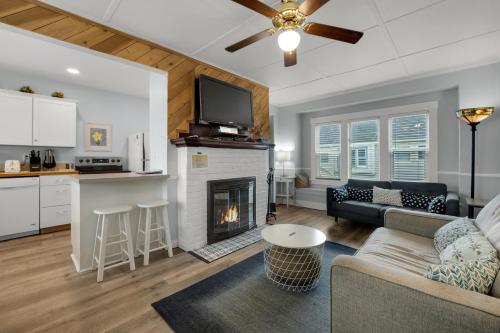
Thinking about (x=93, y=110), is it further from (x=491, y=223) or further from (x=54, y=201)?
(x=491, y=223)

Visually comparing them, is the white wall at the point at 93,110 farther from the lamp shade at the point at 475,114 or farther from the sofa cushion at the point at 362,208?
the lamp shade at the point at 475,114

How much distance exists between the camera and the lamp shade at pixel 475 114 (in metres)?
2.94

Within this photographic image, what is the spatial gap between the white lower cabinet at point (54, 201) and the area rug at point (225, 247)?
248 centimetres

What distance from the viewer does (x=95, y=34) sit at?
2.28 metres

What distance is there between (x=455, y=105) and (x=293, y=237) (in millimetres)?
3863

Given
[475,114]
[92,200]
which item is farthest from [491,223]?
[92,200]

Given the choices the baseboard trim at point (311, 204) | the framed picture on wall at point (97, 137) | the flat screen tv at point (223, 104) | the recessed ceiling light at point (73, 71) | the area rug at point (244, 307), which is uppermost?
the recessed ceiling light at point (73, 71)

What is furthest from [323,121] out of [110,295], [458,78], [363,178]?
[110,295]

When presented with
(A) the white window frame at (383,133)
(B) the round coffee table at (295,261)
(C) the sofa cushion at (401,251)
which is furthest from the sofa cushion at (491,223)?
(A) the white window frame at (383,133)

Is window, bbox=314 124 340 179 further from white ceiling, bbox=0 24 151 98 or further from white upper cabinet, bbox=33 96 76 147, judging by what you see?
white upper cabinet, bbox=33 96 76 147

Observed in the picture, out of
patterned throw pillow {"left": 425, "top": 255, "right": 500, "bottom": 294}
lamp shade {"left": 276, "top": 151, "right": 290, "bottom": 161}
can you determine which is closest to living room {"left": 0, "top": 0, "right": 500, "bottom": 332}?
patterned throw pillow {"left": 425, "top": 255, "right": 500, "bottom": 294}

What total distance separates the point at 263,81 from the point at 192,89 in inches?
59.6

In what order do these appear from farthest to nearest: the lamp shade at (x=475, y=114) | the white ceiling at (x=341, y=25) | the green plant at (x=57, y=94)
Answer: the green plant at (x=57, y=94), the lamp shade at (x=475, y=114), the white ceiling at (x=341, y=25)

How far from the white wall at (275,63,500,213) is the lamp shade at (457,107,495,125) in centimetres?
35
